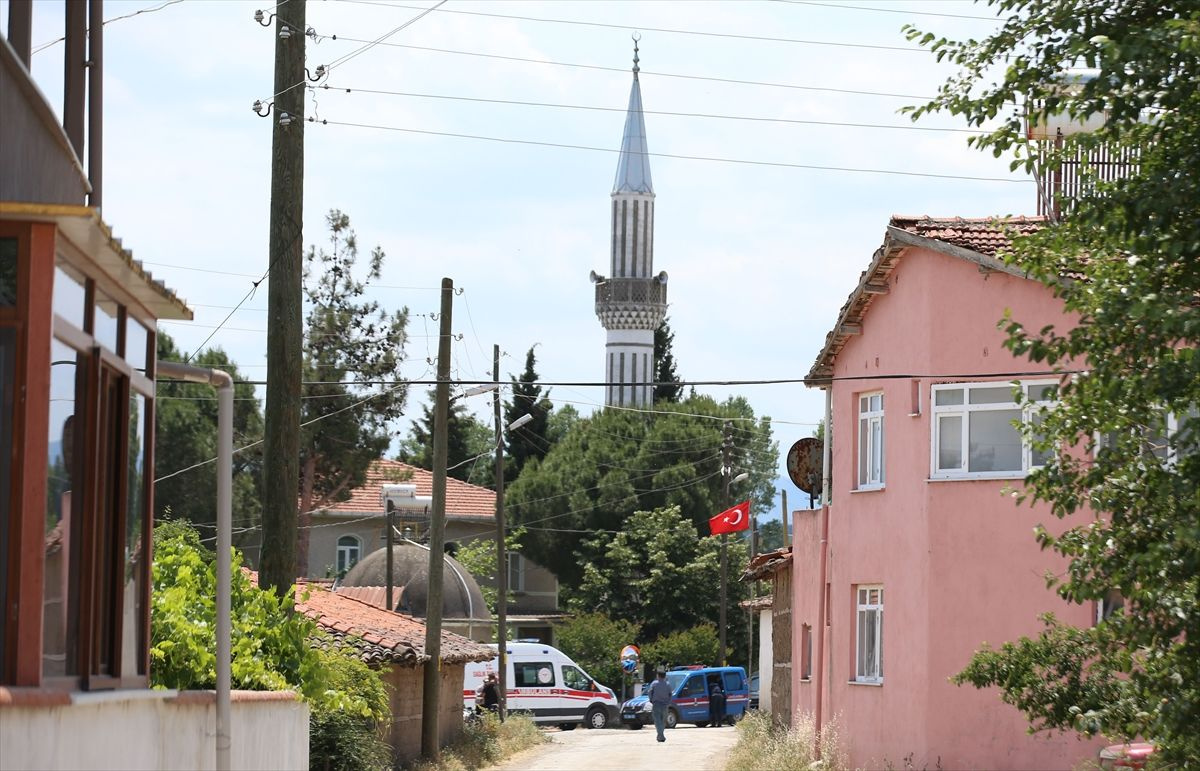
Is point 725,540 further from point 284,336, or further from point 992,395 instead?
point 284,336

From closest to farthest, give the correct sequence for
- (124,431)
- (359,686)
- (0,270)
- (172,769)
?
1. (0,270)
2. (124,431)
3. (172,769)
4. (359,686)

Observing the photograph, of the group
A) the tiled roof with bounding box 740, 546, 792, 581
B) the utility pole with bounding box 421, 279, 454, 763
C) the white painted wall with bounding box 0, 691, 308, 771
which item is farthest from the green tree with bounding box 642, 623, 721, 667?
the white painted wall with bounding box 0, 691, 308, 771

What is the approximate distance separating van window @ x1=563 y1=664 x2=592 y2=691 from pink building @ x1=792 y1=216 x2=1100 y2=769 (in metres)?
25.5

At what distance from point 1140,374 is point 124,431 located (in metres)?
6.29

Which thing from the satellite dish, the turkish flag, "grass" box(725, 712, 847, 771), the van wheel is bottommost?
the van wheel

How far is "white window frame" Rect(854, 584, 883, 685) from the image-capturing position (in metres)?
26.1

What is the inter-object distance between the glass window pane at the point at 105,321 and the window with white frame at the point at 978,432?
1714 cm

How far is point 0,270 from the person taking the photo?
6766mm

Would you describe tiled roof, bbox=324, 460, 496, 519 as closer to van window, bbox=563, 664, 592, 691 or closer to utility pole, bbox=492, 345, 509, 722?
van window, bbox=563, 664, 592, 691

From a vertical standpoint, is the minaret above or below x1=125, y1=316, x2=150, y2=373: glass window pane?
above

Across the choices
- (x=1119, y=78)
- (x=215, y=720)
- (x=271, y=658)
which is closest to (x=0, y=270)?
(x=215, y=720)

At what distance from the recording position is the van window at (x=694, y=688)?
53.8 metres

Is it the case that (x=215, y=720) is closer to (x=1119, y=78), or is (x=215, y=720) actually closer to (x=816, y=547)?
(x=1119, y=78)

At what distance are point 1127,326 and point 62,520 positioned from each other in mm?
6815
